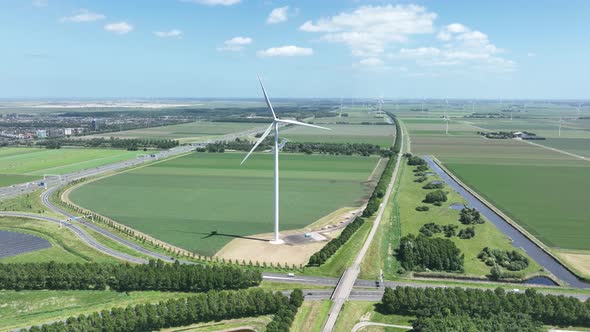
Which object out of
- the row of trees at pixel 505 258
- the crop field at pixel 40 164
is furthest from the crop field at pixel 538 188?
the crop field at pixel 40 164

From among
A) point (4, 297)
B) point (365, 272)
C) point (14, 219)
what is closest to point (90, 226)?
point (14, 219)

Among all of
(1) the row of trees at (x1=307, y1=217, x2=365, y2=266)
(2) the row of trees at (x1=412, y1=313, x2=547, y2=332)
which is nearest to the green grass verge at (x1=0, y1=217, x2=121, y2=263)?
(1) the row of trees at (x1=307, y1=217, x2=365, y2=266)

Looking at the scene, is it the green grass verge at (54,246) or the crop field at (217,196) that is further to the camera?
the crop field at (217,196)

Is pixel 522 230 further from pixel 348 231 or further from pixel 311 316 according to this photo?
pixel 311 316

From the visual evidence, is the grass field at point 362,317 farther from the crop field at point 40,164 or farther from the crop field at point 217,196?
the crop field at point 40,164

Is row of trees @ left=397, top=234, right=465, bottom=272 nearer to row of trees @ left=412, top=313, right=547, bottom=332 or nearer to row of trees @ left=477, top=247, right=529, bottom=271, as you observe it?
row of trees @ left=477, top=247, right=529, bottom=271

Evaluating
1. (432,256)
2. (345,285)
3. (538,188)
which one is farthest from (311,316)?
(538,188)

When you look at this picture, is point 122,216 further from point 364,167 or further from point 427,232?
point 364,167
